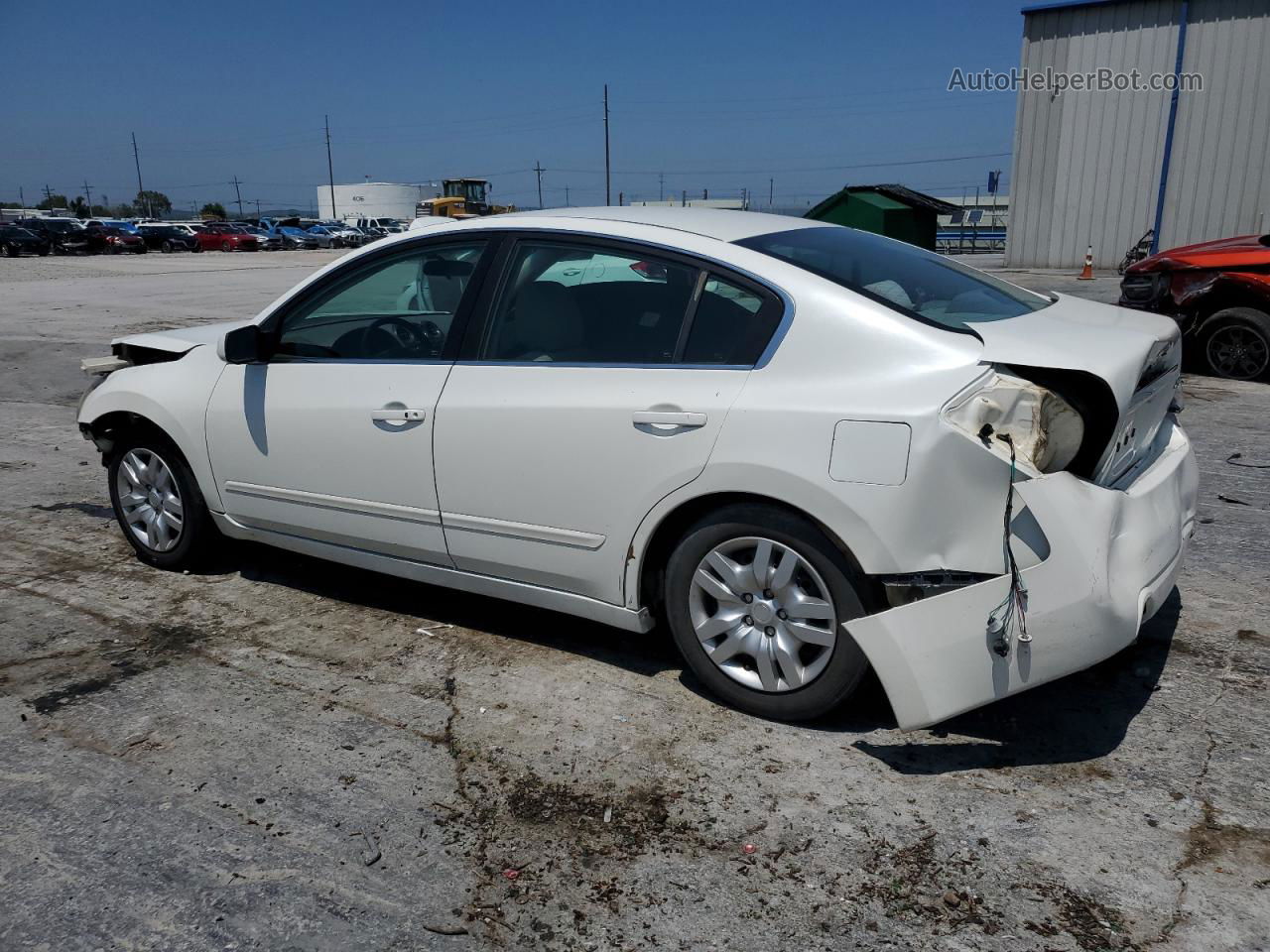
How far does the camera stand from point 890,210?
1662 cm

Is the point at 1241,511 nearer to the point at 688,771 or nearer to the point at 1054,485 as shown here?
the point at 1054,485

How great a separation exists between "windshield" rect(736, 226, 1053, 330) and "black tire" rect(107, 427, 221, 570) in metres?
2.77

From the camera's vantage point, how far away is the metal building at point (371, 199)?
85.5 metres

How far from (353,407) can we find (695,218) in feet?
4.81

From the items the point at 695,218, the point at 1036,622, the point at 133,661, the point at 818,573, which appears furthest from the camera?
the point at 133,661

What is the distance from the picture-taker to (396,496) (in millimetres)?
3885

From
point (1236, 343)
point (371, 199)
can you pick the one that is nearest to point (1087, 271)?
point (1236, 343)

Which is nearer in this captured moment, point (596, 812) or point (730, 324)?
point (596, 812)

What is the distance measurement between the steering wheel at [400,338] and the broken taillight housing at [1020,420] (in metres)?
1.93

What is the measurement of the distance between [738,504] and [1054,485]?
0.91 metres

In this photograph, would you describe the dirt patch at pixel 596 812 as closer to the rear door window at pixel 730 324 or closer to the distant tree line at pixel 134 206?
the rear door window at pixel 730 324

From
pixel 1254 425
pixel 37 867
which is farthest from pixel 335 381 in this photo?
pixel 1254 425

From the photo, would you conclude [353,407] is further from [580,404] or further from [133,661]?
[133,661]

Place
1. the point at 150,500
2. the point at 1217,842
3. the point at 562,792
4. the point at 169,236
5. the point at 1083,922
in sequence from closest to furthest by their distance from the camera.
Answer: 1. the point at 1083,922
2. the point at 1217,842
3. the point at 562,792
4. the point at 150,500
5. the point at 169,236
